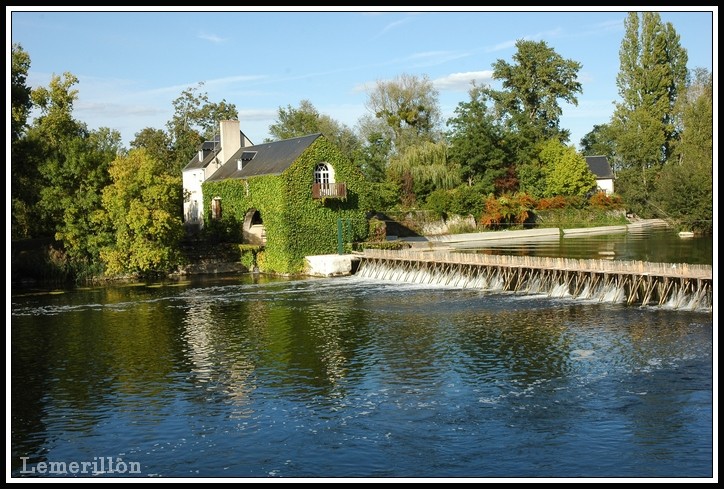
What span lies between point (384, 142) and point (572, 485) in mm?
71660

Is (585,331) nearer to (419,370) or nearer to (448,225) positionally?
(419,370)

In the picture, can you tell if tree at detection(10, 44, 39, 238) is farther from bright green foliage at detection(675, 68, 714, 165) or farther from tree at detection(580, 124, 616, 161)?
tree at detection(580, 124, 616, 161)

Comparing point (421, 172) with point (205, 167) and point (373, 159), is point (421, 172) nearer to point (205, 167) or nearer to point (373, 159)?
point (373, 159)

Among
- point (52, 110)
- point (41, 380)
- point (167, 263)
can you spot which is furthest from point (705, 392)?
point (52, 110)

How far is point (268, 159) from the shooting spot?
5384 centimetres

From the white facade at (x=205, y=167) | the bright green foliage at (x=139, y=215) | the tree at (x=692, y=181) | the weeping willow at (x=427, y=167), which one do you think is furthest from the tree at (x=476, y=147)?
the bright green foliage at (x=139, y=215)

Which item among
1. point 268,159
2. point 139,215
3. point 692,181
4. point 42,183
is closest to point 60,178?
point 42,183

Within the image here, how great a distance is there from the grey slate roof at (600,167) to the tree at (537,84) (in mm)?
6074

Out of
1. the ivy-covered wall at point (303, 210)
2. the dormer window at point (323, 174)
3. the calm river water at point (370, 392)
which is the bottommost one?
the calm river water at point (370, 392)

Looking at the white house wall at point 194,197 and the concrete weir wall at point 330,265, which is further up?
the white house wall at point 194,197

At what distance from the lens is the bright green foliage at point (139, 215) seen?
157 feet

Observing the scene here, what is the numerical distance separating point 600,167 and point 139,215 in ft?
229

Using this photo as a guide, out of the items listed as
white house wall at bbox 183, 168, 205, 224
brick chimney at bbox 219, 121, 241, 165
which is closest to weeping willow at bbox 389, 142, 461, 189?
brick chimney at bbox 219, 121, 241, 165

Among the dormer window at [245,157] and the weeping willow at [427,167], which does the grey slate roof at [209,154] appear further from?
the weeping willow at [427,167]
